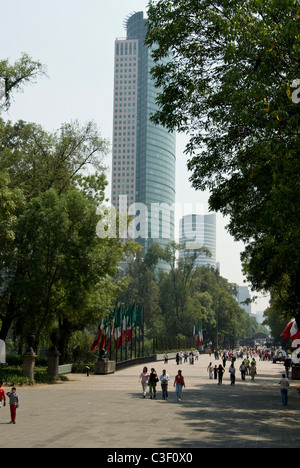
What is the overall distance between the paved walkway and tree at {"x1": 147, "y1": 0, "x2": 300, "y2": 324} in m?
5.98

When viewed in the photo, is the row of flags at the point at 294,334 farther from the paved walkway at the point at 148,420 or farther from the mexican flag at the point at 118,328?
the mexican flag at the point at 118,328

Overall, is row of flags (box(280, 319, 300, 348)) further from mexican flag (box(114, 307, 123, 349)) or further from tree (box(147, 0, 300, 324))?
tree (box(147, 0, 300, 324))

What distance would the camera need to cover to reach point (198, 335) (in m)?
87.4

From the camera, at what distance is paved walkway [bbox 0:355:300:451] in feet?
40.0

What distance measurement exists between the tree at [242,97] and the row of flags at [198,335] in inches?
2650

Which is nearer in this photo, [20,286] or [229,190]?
[229,190]

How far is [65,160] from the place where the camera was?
3622 centimetres

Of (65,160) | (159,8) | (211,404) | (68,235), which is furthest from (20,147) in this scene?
(211,404)

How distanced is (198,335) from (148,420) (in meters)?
73.3

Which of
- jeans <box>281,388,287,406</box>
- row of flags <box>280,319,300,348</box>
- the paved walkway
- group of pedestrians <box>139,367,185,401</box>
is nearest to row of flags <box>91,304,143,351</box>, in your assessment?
row of flags <box>280,319,300,348</box>

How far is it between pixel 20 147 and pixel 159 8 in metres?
22.2

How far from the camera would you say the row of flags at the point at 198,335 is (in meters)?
87.1
